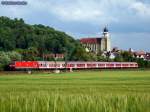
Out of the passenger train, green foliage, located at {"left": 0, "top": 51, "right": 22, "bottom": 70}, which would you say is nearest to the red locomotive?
the passenger train

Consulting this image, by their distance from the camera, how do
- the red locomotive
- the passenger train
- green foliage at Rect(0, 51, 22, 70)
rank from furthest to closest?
green foliage at Rect(0, 51, 22, 70) < the passenger train < the red locomotive

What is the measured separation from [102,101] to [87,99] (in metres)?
0.55

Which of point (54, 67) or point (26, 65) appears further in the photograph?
point (54, 67)

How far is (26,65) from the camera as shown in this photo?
413 ft

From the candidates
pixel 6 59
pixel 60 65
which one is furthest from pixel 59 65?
pixel 6 59

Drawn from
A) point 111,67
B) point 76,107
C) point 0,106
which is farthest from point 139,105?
point 111,67

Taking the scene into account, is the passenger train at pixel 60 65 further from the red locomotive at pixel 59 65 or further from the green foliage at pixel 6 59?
the green foliage at pixel 6 59

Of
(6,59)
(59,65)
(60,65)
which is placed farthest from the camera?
(6,59)

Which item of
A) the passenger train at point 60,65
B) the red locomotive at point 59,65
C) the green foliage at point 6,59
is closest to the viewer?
the red locomotive at point 59,65

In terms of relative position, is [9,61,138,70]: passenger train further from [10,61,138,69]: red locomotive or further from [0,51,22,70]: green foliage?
[0,51,22,70]: green foliage

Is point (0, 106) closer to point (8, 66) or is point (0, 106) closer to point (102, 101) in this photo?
point (102, 101)

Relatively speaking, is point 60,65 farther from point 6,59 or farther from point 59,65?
point 6,59

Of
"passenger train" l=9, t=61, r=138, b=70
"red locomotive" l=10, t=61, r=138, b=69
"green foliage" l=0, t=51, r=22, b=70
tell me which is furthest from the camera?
"green foliage" l=0, t=51, r=22, b=70

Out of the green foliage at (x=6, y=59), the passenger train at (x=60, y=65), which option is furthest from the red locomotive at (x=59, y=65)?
the green foliage at (x=6, y=59)
